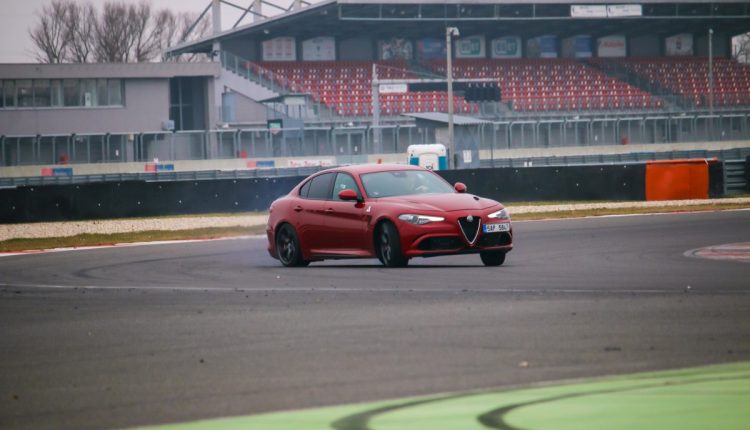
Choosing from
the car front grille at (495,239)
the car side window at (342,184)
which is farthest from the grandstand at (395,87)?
the car front grille at (495,239)

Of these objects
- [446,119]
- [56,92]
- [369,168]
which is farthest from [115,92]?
[369,168]

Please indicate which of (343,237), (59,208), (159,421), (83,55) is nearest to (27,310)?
(343,237)

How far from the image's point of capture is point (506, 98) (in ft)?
206

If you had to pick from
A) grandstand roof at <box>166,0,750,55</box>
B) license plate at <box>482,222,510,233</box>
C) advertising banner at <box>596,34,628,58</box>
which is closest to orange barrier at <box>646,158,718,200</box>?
license plate at <box>482,222,510,233</box>

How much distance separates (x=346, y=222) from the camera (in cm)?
1573

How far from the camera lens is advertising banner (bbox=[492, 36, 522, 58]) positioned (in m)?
70.9

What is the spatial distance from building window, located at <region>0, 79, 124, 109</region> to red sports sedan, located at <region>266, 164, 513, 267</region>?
44.9 metres

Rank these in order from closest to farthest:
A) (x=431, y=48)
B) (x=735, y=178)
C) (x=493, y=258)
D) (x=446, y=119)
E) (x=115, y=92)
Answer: (x=493, y=258) → (x=735, y=178) → (x=446, y=119) → (x=115, y=92) → (x=431, y=48)

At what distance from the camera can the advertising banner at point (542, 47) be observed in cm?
7088

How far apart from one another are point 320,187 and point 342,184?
1.34ft

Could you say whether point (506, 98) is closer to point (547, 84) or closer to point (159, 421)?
point (547, 84)

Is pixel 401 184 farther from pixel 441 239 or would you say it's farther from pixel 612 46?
pixel 612 46

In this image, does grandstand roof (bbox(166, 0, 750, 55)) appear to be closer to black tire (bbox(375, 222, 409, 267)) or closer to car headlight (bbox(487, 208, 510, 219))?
black tire (bbox(375, 222, 409, 267))

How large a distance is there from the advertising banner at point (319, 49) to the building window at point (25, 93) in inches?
591
